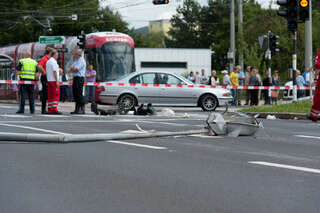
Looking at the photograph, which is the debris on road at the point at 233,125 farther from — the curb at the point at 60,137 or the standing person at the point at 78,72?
the standing person at the point at 78,72

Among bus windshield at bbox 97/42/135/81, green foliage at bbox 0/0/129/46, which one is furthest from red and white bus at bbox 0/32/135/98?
green foliage at bbox 0/0/129/46

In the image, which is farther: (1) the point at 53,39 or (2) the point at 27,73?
(1) the point at 53,39

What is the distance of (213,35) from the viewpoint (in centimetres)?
8412

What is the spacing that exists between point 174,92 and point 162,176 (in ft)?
48.4

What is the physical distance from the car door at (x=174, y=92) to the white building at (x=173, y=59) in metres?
32.5

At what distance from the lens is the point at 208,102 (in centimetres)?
2089

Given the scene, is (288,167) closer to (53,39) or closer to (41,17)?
(53,39)

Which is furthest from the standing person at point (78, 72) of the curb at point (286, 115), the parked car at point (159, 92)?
the curb at point (286, 115)

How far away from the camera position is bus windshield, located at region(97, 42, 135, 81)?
25.2m

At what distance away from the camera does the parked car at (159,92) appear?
20.5 metres

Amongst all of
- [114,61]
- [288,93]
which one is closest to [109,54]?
[114,61]

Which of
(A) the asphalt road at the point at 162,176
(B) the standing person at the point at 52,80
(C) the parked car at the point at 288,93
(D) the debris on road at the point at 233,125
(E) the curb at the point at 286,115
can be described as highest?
(B) the standing person at the point at 52,80

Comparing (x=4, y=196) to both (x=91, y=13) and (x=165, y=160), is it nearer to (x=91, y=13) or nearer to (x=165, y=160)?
(x=165, y=160)

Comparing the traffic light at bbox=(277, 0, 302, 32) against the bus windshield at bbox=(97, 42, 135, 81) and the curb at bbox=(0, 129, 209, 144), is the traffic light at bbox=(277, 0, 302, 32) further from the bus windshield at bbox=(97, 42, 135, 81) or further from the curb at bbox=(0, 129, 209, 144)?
the curb at bbox=(0, 129, 209, 144)
